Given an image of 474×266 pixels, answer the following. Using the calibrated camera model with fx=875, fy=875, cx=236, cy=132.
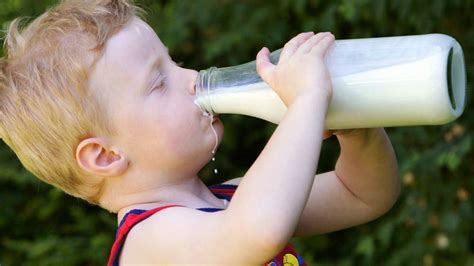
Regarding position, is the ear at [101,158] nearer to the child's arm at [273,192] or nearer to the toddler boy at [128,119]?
the toddler boy at [128,119]

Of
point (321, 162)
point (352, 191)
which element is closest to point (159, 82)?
point (352, 191)

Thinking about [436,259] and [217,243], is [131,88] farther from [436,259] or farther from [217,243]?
[436,259]

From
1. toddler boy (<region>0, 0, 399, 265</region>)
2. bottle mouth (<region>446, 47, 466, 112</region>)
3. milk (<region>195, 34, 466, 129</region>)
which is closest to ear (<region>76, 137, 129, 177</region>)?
toddler boy (<region>0, 0, 399, 265</region>)

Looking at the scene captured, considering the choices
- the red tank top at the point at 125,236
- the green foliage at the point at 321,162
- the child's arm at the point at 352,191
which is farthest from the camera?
the green foliage at the point at 321,162

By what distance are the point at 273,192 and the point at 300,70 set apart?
0.74ft

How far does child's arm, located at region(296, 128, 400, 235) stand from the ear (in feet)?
1.51

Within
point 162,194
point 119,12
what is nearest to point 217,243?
point 162,194

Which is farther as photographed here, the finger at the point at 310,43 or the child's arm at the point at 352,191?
the child's arm at the point at 352,191

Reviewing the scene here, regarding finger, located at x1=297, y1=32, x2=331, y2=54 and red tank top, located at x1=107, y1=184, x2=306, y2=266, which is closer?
finger, located at x1=297, y1=32, x2=331, y2=54

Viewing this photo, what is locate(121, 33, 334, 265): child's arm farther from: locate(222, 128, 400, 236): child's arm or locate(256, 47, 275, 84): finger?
locate(222, 128, 400, 236): child's arm

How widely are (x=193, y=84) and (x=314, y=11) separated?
157 cm

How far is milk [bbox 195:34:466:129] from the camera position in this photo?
141 centimetres

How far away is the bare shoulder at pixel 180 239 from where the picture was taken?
55.4 inches

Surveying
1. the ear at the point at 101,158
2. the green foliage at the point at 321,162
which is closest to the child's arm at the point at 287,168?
the ear at the point at 101,158
